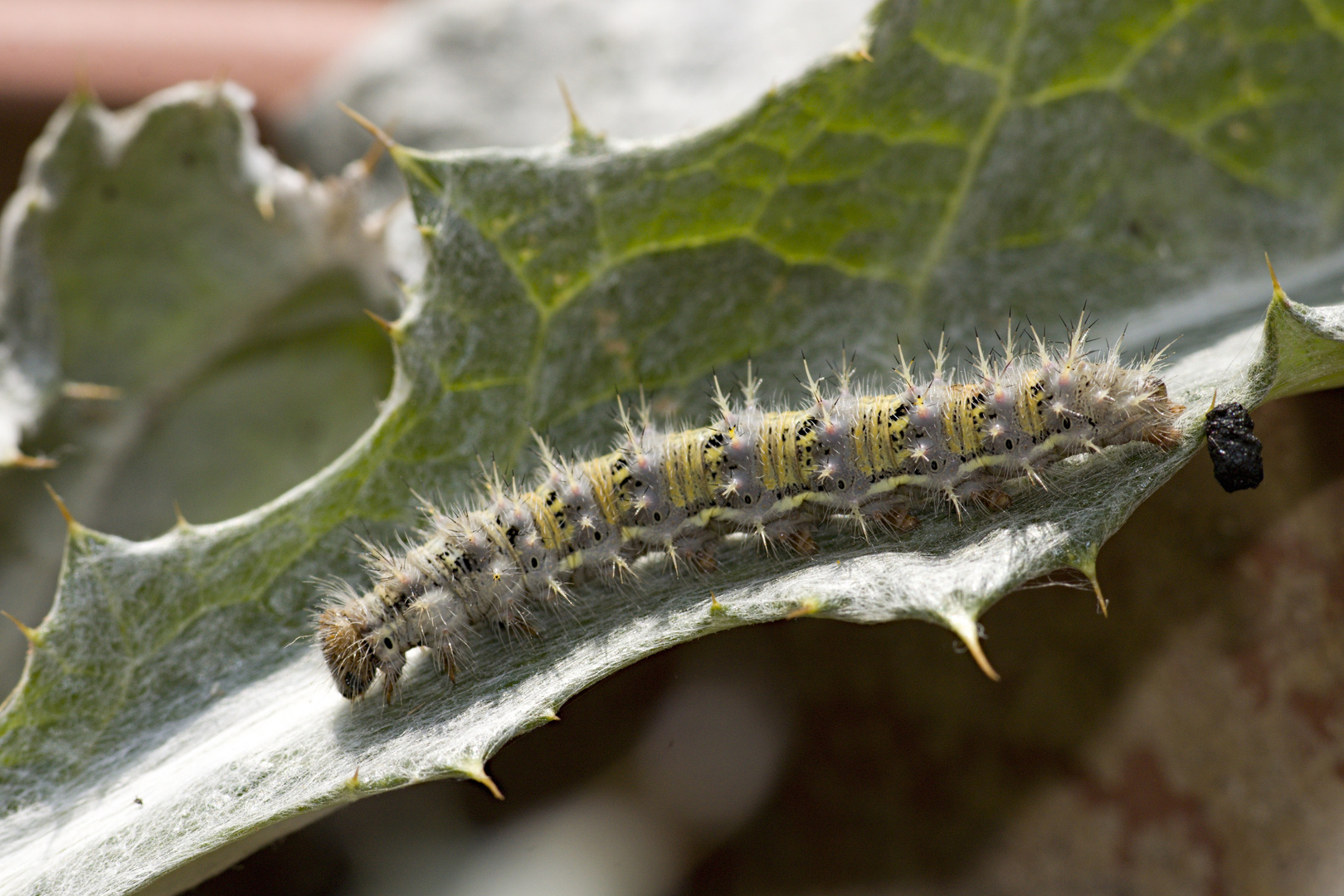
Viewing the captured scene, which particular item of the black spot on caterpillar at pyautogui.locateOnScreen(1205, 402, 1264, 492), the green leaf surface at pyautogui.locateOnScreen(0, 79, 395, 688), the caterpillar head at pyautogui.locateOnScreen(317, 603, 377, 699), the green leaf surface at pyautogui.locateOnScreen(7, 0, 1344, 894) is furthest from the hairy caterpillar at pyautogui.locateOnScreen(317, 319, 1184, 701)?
the green leaf surface at pyautogui.locateOnScreen(0, 79, 395, 688)

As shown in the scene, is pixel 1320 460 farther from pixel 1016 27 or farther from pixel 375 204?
pixel 375 204

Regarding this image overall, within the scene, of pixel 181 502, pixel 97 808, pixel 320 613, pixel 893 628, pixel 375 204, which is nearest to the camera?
pixel 97 808

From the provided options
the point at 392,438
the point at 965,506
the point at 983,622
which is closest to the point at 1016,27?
the point at 965,506

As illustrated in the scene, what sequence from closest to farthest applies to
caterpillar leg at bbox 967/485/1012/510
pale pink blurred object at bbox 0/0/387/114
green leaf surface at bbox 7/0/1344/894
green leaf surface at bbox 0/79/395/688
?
green leaf surface at bbox 7/0/1344/894, caterpillar leg at bbox 967/485/1012/510, green leaf surface at bbox 0/79/395/688, pale pink blurred object at bbox 0/0/387/114

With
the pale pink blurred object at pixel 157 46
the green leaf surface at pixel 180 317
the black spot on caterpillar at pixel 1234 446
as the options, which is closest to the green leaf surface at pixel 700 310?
the black spot on caterpillar at pixel 1234 446

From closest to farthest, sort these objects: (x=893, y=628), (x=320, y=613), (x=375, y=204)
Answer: (x=320, y=613) → (x=893, y=628) → (x=375, y=204)

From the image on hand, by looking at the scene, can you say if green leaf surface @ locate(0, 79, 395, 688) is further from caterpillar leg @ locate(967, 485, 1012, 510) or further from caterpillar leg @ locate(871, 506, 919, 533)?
caterpillar leg @ locate(967, 485, 1012, 510)

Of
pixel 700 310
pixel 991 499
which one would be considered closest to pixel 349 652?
pixel 700 310
